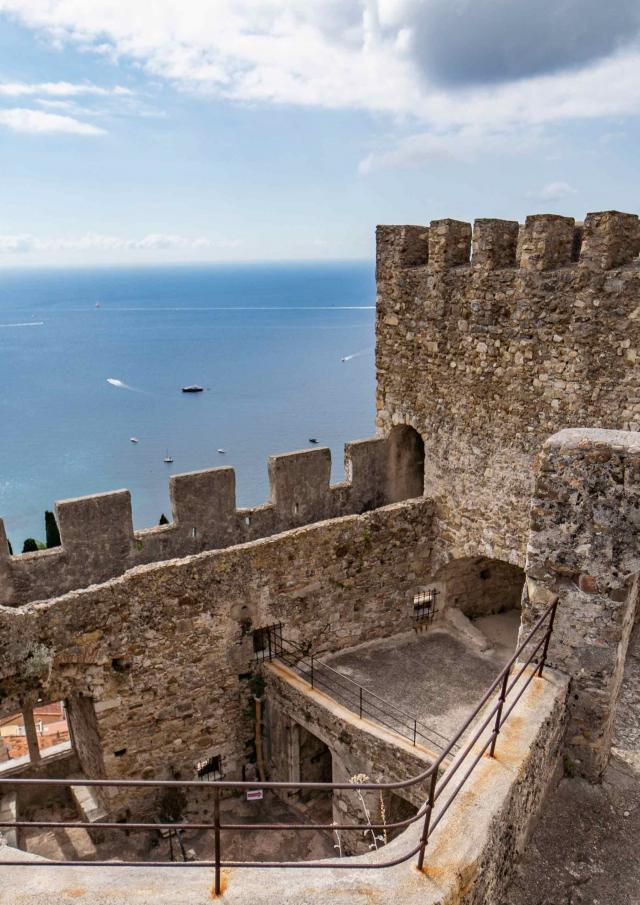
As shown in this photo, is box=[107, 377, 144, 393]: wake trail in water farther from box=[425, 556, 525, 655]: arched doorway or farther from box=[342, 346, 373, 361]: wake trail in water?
box=[425, 556, 525, 655]: arched doorway

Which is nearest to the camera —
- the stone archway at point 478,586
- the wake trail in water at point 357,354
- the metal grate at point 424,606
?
the metal grate at point 424,606

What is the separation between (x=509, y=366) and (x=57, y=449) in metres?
50.6

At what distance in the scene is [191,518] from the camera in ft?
31.4

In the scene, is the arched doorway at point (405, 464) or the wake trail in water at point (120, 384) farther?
the wake trail in water at point (120, 384)

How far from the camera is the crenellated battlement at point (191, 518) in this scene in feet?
28.6

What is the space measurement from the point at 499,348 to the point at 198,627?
5.55 metres

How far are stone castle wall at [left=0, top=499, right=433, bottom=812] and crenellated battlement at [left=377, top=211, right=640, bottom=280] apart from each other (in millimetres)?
3744

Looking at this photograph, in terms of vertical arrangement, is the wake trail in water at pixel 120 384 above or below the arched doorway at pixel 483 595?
below

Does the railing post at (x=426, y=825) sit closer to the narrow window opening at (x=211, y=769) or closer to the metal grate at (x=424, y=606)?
the narrow window opening at (x=211, y=769)

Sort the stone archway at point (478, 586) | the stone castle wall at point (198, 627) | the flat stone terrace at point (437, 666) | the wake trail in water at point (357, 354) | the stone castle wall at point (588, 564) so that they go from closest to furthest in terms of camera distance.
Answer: the stone castle wall at point (588, 564) < the stone castle wall at point (198, 627) < the flat stone terrace at point (437, 666) < the stone archway at point (478, 586) < the wake trail in water at point (357, 354)

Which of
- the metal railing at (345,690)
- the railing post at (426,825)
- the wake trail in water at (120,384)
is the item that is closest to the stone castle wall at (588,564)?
the railing post at (426,825)

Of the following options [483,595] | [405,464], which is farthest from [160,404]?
[483,595]

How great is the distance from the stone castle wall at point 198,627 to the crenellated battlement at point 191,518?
34.5 inches

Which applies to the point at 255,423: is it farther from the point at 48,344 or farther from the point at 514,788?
the point at 48,344
